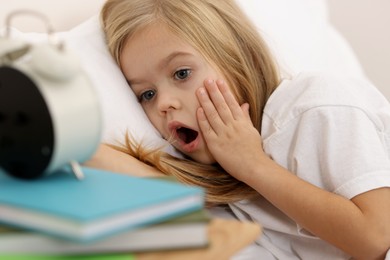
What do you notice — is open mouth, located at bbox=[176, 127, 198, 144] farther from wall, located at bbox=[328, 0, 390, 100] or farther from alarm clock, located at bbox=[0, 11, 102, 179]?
wall, located at bbox=[328, 0, 390, 100]

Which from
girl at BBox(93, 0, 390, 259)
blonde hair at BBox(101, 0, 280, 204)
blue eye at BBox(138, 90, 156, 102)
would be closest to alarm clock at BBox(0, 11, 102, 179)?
girl at BBox(93, 0, 390, 259)

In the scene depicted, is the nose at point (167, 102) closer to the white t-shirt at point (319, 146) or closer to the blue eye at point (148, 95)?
the blue eye at point (148, 95)

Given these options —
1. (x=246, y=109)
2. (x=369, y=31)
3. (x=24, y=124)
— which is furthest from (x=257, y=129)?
(x=369, y=31)

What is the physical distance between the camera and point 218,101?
109 cm

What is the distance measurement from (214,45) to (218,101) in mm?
124

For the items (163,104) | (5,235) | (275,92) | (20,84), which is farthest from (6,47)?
(275,92)

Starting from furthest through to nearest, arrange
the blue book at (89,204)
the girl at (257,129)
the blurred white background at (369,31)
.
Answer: the blurred white background at (369,31) → the girl at (257,129) → the blue book at (89,204)

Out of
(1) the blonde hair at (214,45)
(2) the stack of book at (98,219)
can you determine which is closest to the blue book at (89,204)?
(2) the stack of book at (98,219)

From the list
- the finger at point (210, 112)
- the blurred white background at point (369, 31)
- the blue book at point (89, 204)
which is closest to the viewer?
the blue book at point (89, 204)

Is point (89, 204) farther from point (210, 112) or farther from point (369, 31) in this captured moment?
point (369, 31)

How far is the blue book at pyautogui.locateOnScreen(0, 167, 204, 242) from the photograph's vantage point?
485 mm

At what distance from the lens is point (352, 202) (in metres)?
0.94

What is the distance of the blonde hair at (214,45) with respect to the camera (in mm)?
1095

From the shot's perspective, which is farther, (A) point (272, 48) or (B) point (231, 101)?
(A) point (272, 48)
